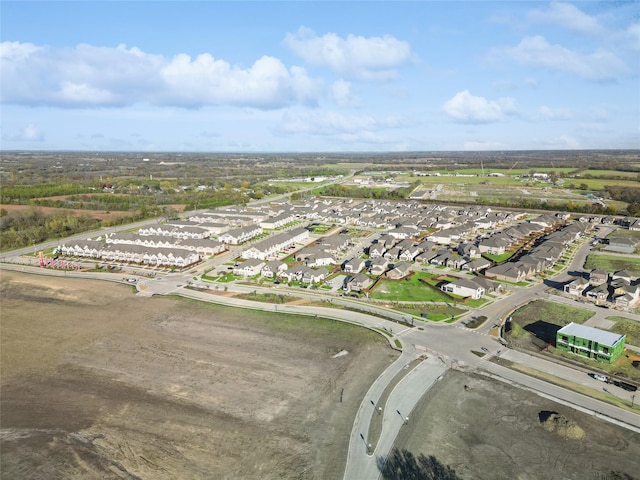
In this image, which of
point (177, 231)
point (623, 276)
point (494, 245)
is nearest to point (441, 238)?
point (494, 245)

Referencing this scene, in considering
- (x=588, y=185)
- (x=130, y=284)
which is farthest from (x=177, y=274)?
(x=588, y=185)

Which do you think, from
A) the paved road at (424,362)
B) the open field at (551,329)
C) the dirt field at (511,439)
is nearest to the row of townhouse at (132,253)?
the paved road at (424,362)

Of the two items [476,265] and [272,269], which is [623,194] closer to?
[476,265]

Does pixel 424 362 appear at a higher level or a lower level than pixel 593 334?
lower

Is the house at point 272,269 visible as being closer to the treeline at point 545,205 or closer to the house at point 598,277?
the house at point 598,277

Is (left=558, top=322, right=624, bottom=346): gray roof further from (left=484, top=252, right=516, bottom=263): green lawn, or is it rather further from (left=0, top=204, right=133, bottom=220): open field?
(left=0, top=204, right=133, bottom=220): open field

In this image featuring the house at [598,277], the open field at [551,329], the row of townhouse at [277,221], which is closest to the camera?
the open field at [551,329]
